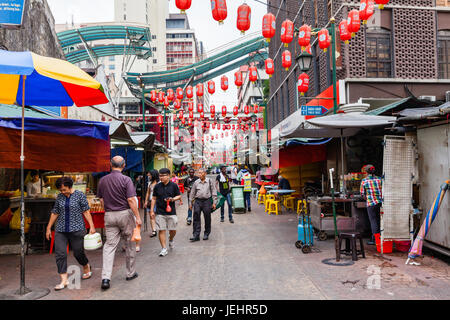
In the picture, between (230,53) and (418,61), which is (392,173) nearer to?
(418,61)

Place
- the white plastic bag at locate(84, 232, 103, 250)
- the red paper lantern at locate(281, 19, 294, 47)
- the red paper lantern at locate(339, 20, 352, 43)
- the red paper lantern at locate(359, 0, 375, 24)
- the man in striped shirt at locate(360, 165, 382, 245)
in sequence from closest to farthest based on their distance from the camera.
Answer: the white plastic bag at locate(84, 232, 103, 250) → the man in striped shirt at locate(360, 165, 382, 245) → the red paper lantern at locate(359, 0, 375, 24) → the red paper lantern at locate(339, 20, 352, 43) → the red paper lantern at locate(281, 19, 294, 47)

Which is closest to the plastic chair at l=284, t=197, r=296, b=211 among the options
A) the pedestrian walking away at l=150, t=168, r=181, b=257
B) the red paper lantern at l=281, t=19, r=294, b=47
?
the red paper lantern at l=281, t=19, r=294, b=47

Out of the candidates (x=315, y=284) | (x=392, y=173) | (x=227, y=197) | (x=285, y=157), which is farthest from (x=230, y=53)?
(x=315, y=284)

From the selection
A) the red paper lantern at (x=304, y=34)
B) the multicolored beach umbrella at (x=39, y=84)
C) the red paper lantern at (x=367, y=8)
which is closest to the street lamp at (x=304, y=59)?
the red paper lantern at (x=304, y=34)

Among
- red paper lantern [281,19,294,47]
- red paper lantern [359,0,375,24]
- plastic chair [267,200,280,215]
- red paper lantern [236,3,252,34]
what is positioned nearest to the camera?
red paper lantern [236,3,252,34]

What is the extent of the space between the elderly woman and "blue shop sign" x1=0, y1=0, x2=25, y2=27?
4215 millimetres

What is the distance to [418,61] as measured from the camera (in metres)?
13.8

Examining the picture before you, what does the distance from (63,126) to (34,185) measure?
3648mm

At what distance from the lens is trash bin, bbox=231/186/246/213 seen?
46.8 ft

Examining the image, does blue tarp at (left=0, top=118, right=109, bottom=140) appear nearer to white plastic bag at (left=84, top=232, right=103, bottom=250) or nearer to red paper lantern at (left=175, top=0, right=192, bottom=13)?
white plastic bag at (left=84, top=232, right=103, bottom=250)

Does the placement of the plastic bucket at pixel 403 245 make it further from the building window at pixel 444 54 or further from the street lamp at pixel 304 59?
the building window at pixel 444 54

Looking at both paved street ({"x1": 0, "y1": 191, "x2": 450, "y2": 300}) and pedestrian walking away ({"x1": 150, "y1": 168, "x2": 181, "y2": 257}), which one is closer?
paved street ({"x1": 0, "y1": 191, "x2": 450, "y2": 300})

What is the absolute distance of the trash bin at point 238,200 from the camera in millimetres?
14273
